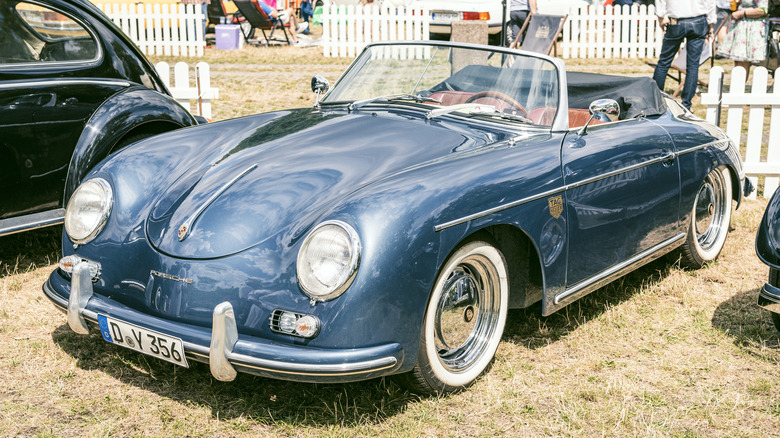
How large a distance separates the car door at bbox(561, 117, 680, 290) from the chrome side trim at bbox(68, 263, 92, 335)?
2.14 m

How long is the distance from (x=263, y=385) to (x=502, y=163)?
57.0 inches

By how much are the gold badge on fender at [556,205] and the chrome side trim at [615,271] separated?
0.39m

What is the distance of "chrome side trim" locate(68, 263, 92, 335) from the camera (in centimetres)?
328

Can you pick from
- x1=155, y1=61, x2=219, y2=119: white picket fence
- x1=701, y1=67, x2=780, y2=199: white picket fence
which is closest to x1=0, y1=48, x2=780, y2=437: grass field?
x1=701, y1=67, x2=780, y2=199: white picket fence

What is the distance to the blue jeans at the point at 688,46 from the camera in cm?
953

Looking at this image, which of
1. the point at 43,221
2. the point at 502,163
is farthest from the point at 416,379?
the point at 43,221

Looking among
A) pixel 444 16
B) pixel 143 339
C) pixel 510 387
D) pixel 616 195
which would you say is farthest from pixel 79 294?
pixel 444 16

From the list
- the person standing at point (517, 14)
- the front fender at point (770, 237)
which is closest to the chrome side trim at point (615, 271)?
the front fender at point (770, 237)

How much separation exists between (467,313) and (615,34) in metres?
14.6

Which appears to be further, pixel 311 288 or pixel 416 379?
pixel 416 379

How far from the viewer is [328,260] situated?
2.92 metres

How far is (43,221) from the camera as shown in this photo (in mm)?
4766

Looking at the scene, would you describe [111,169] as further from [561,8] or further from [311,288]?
[561,8]

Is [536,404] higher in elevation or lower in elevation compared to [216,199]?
lower
